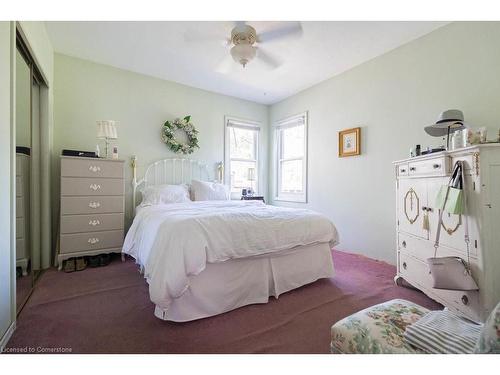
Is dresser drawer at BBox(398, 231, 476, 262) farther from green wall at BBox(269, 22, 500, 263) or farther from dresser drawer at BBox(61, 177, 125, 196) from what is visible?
dresser drawer at BBox(61, 177, 125, 196)

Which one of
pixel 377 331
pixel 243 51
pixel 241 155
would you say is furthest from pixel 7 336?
pixel 241 155

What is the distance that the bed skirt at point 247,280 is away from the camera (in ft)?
5.95

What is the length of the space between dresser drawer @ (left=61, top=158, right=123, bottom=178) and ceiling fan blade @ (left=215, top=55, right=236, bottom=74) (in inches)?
73.8

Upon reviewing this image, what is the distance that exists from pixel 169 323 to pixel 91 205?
6.38ft

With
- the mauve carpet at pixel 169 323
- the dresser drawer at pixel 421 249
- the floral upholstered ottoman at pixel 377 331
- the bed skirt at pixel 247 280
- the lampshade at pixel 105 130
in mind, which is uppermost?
the lampshade at pixel 105 130

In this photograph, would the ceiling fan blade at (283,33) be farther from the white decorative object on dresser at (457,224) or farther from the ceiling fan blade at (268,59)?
the white decorative object on dresser at (457,224)

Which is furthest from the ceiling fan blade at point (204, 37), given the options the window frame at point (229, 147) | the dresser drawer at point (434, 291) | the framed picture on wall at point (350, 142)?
the dresser drawer at point (434, 291)

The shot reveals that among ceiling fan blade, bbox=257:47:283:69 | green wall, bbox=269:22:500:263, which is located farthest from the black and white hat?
ceiling fan blade, bbox=257:47:283:69

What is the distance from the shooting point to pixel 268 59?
120 inches

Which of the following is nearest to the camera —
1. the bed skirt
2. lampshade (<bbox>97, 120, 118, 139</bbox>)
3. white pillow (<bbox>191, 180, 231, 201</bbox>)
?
the bed skirt

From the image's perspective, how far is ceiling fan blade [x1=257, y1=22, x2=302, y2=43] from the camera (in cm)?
244

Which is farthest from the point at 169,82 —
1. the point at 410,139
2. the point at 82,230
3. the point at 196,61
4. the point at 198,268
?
the point at 410,139

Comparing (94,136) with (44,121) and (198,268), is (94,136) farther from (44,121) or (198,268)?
(198,268)

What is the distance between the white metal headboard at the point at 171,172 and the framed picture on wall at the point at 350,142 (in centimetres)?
229
